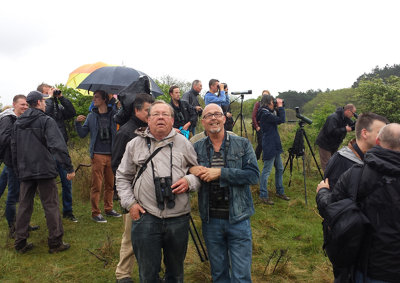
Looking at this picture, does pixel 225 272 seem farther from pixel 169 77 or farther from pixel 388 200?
pixel 169 77

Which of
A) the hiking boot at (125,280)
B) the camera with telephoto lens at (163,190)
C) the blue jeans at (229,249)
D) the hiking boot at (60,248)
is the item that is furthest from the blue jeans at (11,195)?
the blue jeans at (229,249)

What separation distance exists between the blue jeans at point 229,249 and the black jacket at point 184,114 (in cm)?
373

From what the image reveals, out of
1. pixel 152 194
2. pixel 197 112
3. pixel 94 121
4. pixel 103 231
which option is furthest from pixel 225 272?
pixel 197 112

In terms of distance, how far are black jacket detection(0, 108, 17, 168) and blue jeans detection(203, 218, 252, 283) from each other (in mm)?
3332

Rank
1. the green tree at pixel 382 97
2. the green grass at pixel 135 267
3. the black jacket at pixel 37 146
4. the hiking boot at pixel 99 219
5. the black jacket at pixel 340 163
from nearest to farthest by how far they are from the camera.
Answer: the black jacket at pixel 340 163, the green grass at pixel 135 267, the black jacket at pixel 37 146, the hiking boot at pixel 99 219, the green tree at pixel 382 97

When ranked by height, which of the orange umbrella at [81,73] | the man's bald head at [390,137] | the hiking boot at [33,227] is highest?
the orange umbrella at [81,73]

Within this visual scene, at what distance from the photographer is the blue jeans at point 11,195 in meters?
4.65

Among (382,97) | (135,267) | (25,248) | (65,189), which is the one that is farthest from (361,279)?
(382,97)

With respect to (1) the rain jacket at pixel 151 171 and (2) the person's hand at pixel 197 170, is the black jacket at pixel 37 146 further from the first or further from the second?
(2) the person's hand at pixel 197 170

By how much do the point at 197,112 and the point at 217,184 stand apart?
13.9ft

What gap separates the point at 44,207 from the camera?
4031 millimetres

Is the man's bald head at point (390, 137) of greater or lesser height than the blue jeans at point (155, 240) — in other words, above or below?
above

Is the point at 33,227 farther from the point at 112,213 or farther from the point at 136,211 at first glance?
the point at 136,211

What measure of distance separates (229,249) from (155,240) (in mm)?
610
